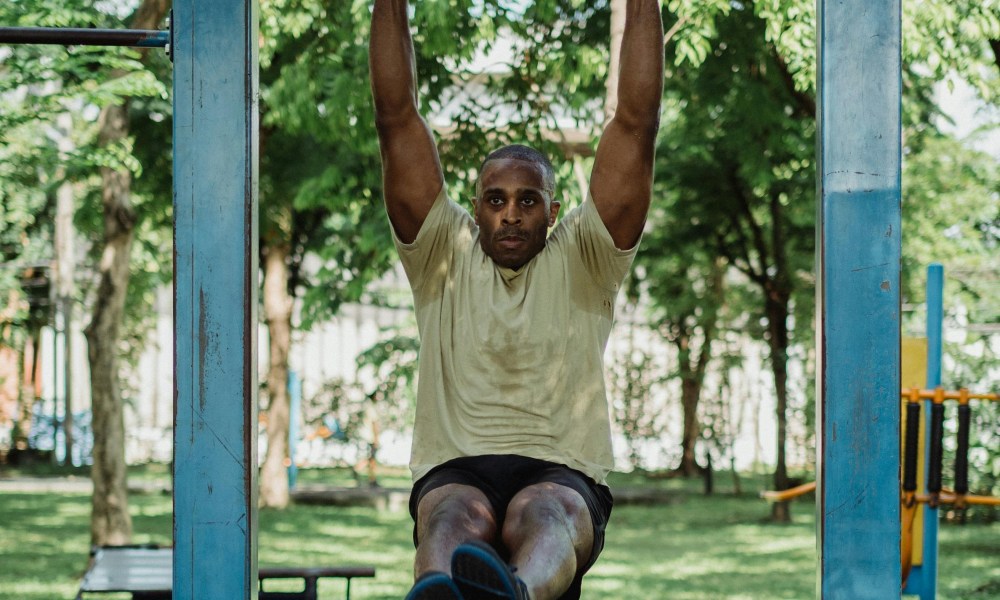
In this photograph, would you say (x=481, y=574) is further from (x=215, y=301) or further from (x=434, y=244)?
(x=434, y=244)

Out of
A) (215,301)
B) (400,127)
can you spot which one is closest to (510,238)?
(400,127)

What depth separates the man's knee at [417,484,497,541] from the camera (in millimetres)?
2594

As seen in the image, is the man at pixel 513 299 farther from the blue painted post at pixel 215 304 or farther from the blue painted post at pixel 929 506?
the blue painted post at pixel 929 506

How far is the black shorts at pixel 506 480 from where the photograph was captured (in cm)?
279

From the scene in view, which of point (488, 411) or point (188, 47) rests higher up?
point (188, 47)

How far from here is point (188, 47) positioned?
245 centimetres

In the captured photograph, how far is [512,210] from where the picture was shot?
297 centimetres

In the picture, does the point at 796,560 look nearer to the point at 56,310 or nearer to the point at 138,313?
the point at 138,313

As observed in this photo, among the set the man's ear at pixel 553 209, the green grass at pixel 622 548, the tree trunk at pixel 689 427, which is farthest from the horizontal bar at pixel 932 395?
the tree trunk at pixel 689 427

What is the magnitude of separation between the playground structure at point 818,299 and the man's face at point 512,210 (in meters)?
0.71

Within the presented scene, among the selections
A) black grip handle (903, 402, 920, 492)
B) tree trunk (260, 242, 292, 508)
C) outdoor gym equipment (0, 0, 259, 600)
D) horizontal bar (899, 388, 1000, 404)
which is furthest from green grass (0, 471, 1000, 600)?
outdoor gym equipment (0, 0, 259, 600)

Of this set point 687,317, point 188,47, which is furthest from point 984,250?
point 188,47

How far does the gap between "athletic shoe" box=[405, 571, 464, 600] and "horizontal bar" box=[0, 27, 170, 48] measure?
3.94ft

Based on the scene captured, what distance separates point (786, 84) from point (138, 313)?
11.2 m
